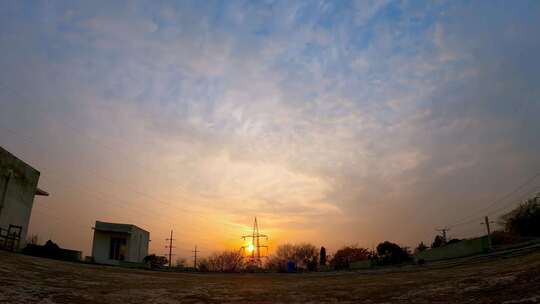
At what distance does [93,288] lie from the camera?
7.39m

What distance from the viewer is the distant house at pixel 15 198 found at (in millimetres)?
18047

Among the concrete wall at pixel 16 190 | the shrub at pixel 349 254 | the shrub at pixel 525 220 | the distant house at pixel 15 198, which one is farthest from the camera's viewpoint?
the shrub at pixel 349 254

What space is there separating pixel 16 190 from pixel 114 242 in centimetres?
1459

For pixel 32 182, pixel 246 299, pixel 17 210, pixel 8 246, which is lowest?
pixel 246 299

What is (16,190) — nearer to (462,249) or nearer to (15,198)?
(15,198)

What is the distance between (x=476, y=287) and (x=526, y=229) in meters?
33.4

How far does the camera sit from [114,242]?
3266 centimetres

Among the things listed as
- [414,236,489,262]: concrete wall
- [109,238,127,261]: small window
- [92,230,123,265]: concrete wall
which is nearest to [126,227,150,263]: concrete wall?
[109,238,127,261]: small window

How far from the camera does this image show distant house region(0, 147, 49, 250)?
18.0 metres

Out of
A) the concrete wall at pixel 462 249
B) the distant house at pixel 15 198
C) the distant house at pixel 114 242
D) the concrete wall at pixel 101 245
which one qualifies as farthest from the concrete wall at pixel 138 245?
the concrete wall at pixel 462 249

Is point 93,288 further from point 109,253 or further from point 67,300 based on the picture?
point 109,253

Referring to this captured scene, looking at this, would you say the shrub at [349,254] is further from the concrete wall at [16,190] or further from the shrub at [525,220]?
the concrete wall at [16,190]

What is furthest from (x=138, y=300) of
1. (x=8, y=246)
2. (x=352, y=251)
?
(x=352, y=251)

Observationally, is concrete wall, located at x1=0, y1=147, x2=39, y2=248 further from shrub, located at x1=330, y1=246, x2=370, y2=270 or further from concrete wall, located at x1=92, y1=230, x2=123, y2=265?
shrub, located at x1=330, y1=246, x2=370, y2=270
